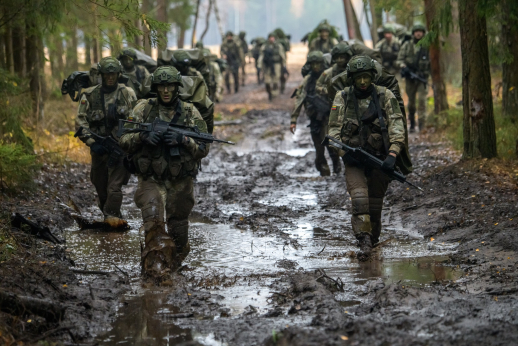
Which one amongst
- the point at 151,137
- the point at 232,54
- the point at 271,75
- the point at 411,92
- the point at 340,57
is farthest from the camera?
the point at 232,54

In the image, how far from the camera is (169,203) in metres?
7.11

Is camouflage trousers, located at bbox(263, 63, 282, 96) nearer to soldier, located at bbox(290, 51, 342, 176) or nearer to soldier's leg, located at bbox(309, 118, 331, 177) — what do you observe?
soldier's leg, located at bbox(309, 118, 331, 177)

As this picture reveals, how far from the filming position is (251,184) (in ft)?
42.4

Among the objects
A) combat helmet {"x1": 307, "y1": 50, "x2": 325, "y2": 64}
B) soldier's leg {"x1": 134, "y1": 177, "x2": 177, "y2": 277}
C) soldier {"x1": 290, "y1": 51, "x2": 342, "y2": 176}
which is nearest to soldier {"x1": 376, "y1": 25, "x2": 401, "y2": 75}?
soldier {"x1": 290, "y1": 51, "x2": 342, "y2": 176}

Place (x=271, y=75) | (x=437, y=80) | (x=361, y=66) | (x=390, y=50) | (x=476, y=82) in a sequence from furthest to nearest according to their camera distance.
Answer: (x=271, y=75)
(x=390, y=50)
(x=437, y=80)
(x=476, y=82)
(x=361, y=66)

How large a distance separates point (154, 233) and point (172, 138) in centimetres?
92

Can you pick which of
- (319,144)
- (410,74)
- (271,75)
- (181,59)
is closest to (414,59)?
(410,74)

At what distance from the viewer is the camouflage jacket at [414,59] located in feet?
56.7

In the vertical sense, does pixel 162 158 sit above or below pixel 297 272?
above

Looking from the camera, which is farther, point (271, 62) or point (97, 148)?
point (271, 62)

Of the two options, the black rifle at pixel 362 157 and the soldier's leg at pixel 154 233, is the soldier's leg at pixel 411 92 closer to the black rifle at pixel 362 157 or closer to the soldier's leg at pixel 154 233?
the black rifle at pixel 362 157

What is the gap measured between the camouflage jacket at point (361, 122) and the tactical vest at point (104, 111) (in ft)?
9.34

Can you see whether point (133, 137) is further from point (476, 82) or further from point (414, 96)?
point (414, 96)

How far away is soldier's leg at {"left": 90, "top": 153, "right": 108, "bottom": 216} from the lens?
9219mm
